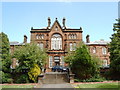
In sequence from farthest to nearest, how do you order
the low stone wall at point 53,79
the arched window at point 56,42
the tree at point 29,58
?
the arched window at point 56,42, the tree at point 29,58, the low stone wall at point 53,79

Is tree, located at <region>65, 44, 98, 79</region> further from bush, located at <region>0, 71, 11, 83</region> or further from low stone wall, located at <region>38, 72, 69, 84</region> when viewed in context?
bush, located at <region>0, 71, 11, 83</region>

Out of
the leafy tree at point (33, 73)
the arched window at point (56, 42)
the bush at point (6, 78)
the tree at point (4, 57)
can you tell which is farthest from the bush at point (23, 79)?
the arched window at point (56, 42)

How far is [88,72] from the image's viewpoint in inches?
867

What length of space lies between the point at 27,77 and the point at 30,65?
199 cm

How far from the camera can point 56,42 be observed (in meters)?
38.0

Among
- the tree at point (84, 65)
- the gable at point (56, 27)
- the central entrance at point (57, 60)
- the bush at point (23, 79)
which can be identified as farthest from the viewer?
the gable at point (56, 27)

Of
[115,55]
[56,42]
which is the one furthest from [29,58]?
[56,42]

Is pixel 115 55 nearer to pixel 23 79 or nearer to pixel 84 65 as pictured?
pixel 84 65

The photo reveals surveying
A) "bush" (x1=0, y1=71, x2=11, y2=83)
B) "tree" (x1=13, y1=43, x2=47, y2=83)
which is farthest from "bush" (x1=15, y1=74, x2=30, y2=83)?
"bush" (x1=0, y1=71, x2=11, y2=83)

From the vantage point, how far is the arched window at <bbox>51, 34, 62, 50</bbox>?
37741 millimetres

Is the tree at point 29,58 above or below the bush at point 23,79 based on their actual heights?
above

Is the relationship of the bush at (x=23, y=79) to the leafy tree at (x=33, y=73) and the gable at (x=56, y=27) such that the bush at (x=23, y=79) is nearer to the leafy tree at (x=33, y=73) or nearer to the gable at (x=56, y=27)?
the leafy tree at (x=33, y=73)

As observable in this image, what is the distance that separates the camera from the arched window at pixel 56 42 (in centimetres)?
3774

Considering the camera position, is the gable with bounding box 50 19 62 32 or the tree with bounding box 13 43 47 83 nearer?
the tree with bounding box 13 43 47 83
